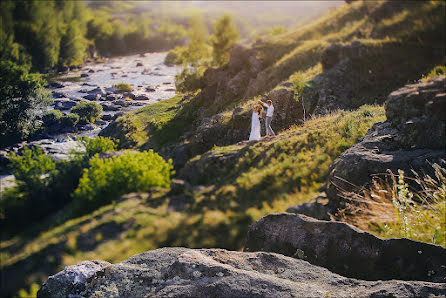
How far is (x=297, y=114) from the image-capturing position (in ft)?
49.8

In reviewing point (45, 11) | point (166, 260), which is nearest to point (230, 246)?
point (166, 260)

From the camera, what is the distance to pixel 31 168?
942 cm

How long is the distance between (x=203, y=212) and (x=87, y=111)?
5.94m

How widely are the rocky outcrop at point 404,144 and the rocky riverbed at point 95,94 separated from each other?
766 cm

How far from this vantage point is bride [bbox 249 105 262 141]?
15.0m

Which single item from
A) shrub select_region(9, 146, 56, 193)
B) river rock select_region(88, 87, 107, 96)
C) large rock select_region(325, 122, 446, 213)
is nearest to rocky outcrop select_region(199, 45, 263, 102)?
river rock select_region(88, 87, 107, 96)

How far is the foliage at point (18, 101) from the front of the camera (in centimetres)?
880

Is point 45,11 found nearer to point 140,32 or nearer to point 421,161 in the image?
point 140,32

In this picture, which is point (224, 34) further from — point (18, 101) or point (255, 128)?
point (18, 101)

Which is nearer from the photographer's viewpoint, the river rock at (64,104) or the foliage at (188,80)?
the river rock at (64,104)

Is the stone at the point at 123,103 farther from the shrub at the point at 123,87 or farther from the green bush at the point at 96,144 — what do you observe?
the green bush at the point at 96,144

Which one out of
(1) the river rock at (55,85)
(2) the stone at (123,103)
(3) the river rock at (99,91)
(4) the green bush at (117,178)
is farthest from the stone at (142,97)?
(1) the river rock at (55,85)

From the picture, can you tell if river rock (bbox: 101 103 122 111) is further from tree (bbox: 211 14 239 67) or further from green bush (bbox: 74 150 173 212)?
tree (bbox: 211 14 239 67)

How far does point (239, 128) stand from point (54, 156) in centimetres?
910
